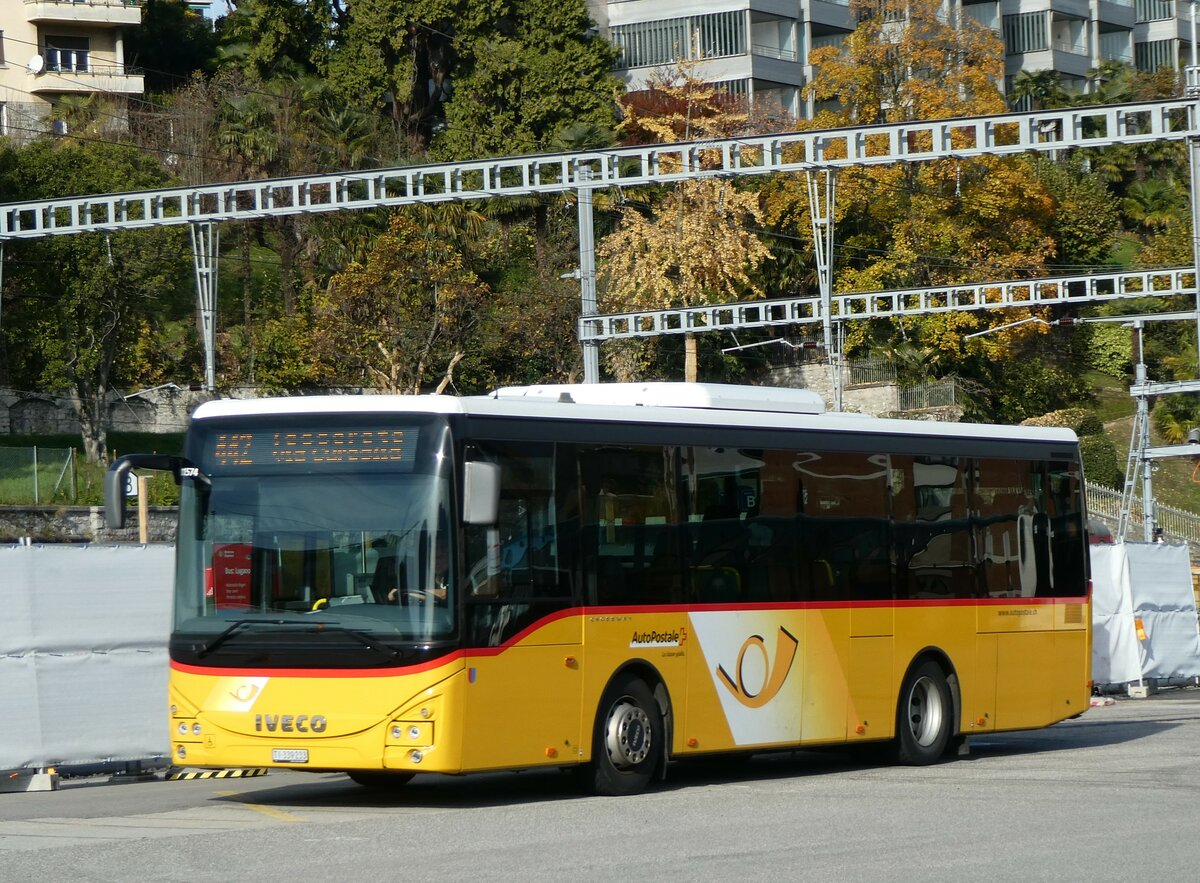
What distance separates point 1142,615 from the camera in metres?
27.3

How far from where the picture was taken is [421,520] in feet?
41.0

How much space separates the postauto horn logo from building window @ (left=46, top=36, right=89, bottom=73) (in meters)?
66.2

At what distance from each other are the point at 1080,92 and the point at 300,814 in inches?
3145

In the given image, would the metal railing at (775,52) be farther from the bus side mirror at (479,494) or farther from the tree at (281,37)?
the bus side mirror at (479,494)

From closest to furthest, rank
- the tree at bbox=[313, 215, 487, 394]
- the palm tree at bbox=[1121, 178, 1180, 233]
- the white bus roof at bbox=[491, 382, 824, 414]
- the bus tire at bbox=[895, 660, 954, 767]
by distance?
the white bus roof at bbox=[491, 382, 824, 414] < the bus tire at bbox=[895, 660, 954, 767] < the tree at bbox=[313, 215, 487, 394] < the palm tree at bbox=[1121, 178, 1180, 233]

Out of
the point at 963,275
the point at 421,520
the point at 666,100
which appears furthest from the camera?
the point at 666,100

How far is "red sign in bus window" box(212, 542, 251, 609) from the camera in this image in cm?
1276

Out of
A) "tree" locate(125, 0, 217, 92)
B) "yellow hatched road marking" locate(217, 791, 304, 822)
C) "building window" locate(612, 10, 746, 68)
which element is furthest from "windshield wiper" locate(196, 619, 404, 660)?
"tree" locate(125, 0, 217, 92)

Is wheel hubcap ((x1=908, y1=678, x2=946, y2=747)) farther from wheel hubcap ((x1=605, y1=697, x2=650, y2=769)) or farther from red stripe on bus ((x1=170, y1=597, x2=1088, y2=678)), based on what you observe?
wheel hubcap ((x1=605, y1=697, x2=650, y2=769))

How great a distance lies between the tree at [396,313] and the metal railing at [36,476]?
36.9ft

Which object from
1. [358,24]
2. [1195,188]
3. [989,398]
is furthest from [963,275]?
[1195,188]

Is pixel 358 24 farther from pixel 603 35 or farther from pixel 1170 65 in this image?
pixel 1170 65

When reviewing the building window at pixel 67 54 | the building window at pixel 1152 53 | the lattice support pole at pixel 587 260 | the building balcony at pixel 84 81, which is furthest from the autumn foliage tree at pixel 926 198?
the lattice support pole at pixel 587 260

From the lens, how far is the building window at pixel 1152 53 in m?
96.8
